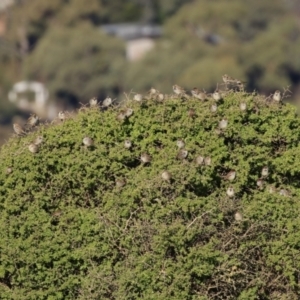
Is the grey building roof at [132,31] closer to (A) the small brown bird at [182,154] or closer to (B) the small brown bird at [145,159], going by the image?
(B) the small brown bird at [145,159]

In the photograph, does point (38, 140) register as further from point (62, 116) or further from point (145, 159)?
point (145, 159)

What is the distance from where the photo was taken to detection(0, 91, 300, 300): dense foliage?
8.53 metres

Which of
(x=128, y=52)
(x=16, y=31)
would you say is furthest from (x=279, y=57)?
(x=16, y=31)

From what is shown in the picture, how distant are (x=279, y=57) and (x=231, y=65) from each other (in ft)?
17.5

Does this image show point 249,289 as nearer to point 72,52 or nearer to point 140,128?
point 140,128

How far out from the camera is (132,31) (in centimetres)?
7525

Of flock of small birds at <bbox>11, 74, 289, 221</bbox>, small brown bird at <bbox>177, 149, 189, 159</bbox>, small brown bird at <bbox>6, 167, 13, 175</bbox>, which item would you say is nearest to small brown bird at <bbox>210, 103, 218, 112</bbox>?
flock of small birds at <bbox>11, 74, 289, 221</bbox>

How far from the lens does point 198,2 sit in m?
70.1

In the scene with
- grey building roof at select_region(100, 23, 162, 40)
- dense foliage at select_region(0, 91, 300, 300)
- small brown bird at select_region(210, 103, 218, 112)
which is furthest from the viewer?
→ grey building roof at select_region(100, 23, 162, 40)

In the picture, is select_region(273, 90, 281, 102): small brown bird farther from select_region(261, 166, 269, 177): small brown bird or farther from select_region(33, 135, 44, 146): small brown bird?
select_region(33, 135, 44, 146): small brown bird

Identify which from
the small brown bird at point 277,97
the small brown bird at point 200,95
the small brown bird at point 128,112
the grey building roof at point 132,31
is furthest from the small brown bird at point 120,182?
the grey building roof at point 132,31

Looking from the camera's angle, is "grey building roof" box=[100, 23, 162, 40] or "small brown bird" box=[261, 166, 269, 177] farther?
"grey building roof" box=[100, 23, 162, 40]

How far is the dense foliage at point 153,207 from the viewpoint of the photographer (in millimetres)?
8531

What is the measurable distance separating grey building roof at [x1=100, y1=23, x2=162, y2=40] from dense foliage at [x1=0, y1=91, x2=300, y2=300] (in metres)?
62.7
